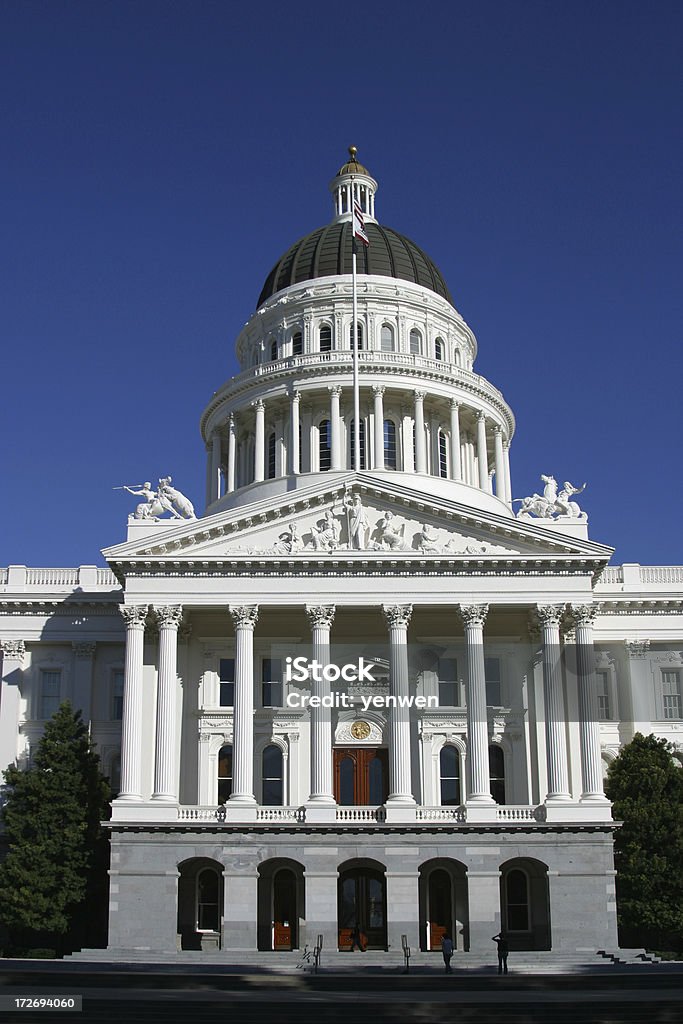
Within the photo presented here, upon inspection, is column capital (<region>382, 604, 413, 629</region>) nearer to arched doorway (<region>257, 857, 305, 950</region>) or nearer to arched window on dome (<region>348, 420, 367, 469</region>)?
arched doorway (<region>257, 857, 305, 950</region>)

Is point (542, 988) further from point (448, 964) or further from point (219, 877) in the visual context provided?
point (219, 877)

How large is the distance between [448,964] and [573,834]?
937 cm

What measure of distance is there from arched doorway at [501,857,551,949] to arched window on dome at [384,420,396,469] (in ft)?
78.1

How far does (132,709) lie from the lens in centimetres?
4919

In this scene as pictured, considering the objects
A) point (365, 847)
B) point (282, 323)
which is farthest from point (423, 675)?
point (282, 323)

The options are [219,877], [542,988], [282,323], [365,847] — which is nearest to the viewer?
[542,988]

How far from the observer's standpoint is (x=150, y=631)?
169 feet

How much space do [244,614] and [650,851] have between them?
56.6ft

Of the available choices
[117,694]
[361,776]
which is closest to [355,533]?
[361,776]

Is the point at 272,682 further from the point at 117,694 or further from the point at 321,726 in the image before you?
the point at 117,694

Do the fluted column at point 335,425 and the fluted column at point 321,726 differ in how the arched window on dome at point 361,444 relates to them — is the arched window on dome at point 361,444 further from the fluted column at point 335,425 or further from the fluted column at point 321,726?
the fluted column at point 321,726

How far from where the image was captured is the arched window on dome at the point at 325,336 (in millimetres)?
72375

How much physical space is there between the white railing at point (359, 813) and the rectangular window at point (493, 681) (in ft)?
26.9

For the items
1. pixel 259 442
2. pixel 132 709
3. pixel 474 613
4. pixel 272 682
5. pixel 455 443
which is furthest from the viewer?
pixel 259 442
